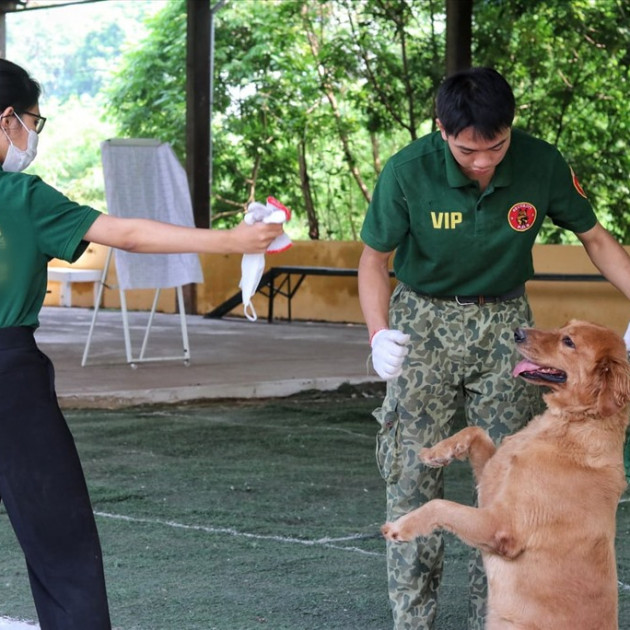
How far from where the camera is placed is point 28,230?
10.5ft

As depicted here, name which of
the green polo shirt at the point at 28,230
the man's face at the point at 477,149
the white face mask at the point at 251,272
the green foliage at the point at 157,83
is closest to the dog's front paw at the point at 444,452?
the man's face at the point at 477,149

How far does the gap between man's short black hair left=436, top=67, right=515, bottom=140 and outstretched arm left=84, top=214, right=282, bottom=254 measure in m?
0.83

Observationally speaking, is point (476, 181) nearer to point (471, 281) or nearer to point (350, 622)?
point (471, 281)

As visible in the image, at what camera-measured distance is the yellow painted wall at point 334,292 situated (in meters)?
15.4

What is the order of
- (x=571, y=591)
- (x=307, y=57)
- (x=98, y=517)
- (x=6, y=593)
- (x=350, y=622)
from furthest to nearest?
(x=307, y=57), (x=98, y=517), (x=6, y=593), (x=350, y=622), (x=571, y=591)

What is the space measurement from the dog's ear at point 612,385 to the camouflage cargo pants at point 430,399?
439 millimetres

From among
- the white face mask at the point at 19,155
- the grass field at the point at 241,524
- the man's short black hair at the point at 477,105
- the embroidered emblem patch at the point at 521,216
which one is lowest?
the grass field at the point at 241,524

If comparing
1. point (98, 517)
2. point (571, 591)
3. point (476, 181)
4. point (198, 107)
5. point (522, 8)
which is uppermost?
point (522, 8)

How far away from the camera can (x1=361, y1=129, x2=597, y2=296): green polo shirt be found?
3.89m

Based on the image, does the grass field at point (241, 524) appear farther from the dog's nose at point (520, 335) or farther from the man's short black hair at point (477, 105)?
the man's short black hair at point (477, 105)

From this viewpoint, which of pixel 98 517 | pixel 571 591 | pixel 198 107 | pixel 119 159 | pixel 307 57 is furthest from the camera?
pixel 307 57

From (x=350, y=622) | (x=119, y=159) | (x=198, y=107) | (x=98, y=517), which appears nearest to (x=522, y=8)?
(x=198, y=107)

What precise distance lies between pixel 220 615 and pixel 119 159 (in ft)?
23.1

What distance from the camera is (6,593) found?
16.4 ft
